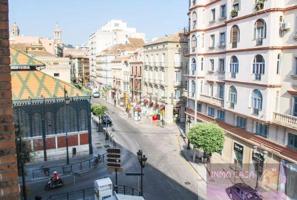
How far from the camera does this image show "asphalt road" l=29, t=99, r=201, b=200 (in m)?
23.0

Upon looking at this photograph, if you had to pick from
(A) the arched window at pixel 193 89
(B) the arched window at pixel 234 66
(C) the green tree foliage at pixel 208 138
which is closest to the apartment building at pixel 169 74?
(A) the arched window at pixel 193 89

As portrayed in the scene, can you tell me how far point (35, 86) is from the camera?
30828mm

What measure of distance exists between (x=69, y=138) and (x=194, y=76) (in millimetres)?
16372

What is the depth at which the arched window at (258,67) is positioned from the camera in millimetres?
23322

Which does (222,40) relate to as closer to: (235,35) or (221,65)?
(221,65)

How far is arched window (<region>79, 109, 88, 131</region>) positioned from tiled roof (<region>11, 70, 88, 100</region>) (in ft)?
6.38

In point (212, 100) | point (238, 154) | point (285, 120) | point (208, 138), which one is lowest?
point (238, 154)

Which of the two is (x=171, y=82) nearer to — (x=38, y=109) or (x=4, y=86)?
(x=38, y=109)

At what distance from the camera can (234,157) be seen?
2889 cm

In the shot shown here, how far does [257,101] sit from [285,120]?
10.6ft

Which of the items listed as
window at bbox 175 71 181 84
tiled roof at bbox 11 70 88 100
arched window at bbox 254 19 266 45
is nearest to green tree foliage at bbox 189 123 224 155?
arched window at bbox 254 19 266 45

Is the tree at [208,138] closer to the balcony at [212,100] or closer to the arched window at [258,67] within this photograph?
the balcony at [212,100]

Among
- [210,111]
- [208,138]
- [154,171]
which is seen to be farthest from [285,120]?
[210,111]

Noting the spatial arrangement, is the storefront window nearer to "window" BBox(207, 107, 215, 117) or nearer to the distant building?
"window" BBox(207, 107, 215, 117)
